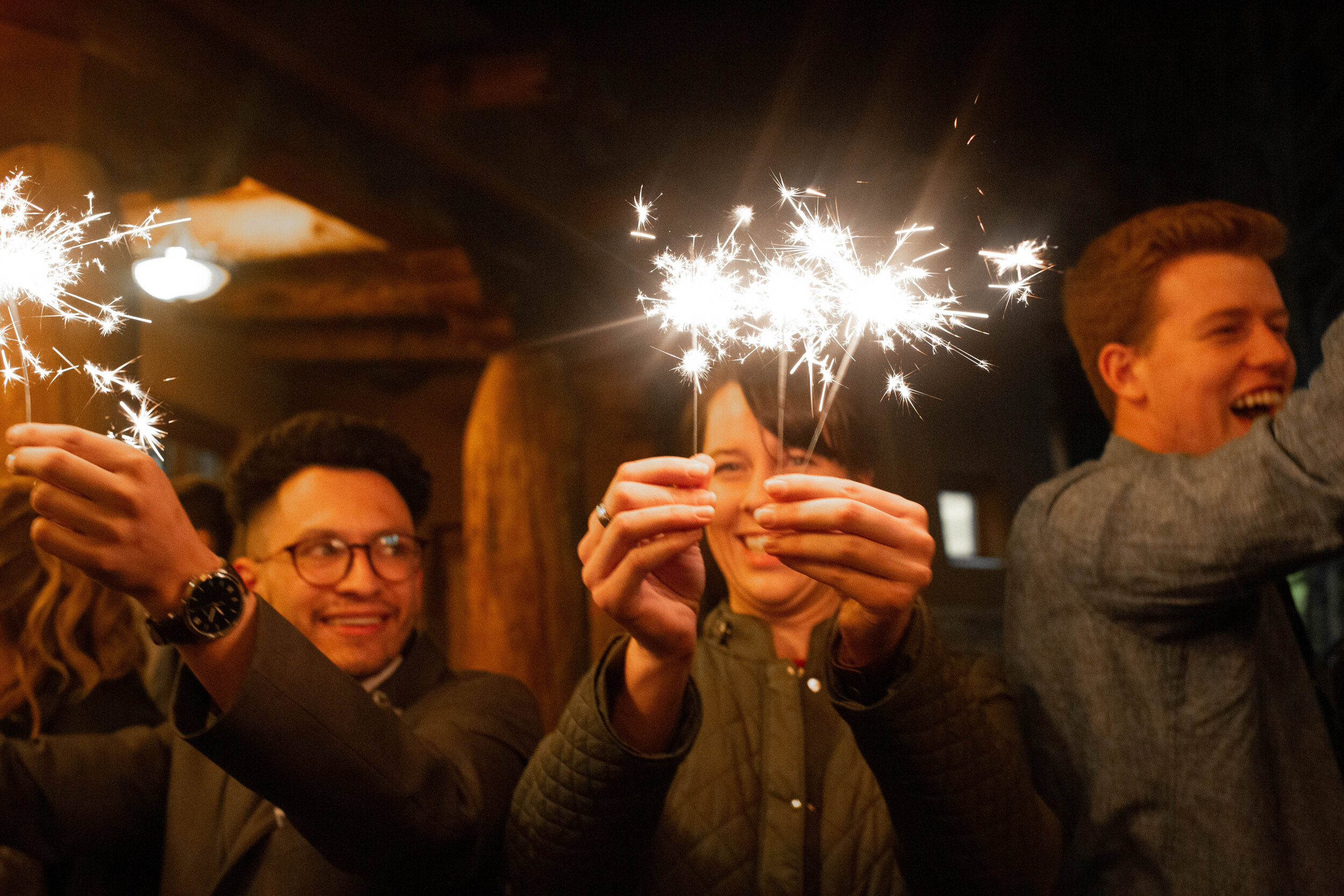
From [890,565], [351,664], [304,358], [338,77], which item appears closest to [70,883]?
[351,664]

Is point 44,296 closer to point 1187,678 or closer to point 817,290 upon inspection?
point 817,290

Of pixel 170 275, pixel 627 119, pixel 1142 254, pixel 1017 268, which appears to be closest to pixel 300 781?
pixel 170 275

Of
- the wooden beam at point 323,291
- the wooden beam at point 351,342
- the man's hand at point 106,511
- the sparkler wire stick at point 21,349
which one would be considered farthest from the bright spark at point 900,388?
the wooden beam at point 351,342

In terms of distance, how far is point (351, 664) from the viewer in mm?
1812

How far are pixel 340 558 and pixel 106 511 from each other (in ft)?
2.08

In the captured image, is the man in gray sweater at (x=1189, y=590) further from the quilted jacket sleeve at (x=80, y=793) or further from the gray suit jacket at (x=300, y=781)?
the quilted jacket sleeve at (x=80, y=793)

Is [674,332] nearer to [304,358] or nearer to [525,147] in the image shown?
[525,147]

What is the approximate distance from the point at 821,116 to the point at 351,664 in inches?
70.1

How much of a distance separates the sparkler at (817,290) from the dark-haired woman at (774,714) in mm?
192

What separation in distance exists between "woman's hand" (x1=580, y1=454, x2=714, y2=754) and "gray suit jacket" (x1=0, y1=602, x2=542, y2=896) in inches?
16.4

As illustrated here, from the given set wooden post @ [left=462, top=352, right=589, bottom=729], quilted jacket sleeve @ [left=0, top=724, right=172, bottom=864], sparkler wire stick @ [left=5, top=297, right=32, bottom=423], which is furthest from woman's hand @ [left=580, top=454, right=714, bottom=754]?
wooden post @ [left=462, top=352, right=589, bottom=729]

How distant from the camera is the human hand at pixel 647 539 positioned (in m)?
1.31

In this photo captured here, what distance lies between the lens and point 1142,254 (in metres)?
2.00

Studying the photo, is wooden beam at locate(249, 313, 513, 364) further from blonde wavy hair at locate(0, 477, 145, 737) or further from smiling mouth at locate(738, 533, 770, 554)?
smiling mouth at locate(738, 533, 770, 554)
